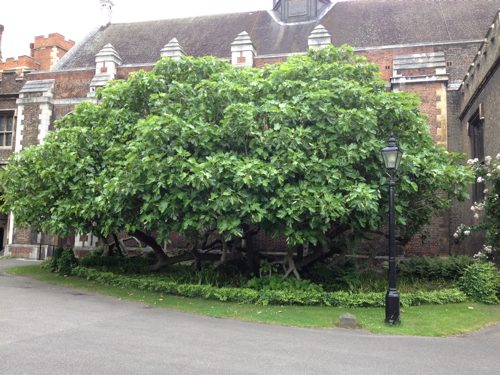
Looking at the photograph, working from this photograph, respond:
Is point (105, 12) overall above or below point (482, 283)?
above

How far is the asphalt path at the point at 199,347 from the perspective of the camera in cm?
586

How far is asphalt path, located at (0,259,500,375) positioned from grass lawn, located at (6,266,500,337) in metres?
0.36

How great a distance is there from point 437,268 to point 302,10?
57.6ft

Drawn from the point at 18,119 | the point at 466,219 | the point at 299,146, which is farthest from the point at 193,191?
the point at 18,119

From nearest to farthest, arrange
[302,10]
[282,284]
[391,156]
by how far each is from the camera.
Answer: [391,156] → [282,284] → [302,10]

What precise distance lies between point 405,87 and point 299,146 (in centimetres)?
991

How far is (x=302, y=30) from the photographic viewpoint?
24.2m

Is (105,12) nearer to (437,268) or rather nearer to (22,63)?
(22,63)

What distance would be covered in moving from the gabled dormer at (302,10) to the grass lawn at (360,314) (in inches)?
749

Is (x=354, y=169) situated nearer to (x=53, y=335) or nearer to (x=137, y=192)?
(x=137, y=192)

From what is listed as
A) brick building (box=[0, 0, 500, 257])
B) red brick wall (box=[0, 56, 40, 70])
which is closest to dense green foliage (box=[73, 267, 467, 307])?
brick building (box=[0, 0, 500, 257])

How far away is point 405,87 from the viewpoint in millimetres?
18297

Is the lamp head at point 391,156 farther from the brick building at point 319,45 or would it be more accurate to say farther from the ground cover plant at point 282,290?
the brick building at point 319,45

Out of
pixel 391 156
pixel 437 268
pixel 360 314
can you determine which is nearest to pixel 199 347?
pixel 360 314
